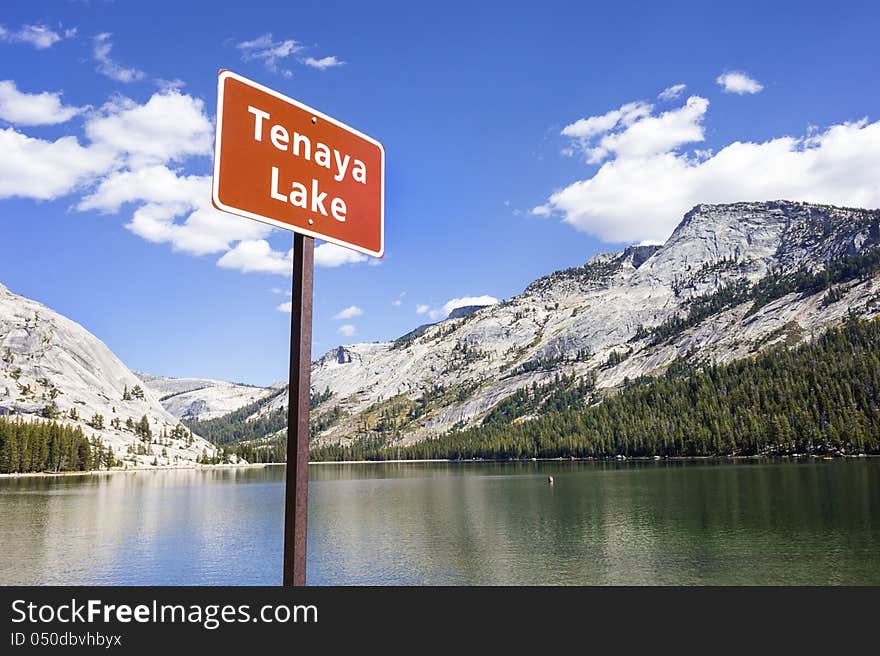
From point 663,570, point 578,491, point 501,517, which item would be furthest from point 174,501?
point 663,570

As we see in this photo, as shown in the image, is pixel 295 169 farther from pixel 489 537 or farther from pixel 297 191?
pixel 489 537

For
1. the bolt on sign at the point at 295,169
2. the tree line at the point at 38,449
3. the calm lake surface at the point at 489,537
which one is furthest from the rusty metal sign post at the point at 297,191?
the tree line at the point at 38,449

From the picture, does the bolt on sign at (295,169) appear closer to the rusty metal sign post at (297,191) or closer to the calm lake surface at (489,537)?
the rusty metal sign post at (297,191)

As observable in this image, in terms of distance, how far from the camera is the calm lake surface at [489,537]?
44938 mm

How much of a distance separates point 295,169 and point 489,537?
2368 inches

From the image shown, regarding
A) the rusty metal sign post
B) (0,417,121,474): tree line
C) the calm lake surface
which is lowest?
the calm lake surface

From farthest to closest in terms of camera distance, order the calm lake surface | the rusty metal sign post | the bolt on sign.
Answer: the calm lake surface, the bolt on sign, the rusty metal sign post

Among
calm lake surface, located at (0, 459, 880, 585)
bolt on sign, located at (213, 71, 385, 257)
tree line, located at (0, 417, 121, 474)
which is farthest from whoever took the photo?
tree line, located at (0, 417, 121, 474)

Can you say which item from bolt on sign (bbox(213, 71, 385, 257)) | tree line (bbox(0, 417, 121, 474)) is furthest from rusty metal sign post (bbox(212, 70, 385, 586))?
tree line (bbox(0, 417, 121, 474))

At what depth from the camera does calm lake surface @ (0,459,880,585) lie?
1769 inches

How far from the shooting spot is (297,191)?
5.75 m

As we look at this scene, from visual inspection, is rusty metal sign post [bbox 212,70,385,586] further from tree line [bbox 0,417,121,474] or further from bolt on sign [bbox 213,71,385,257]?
tree line [bbox 0,417,121,474]
